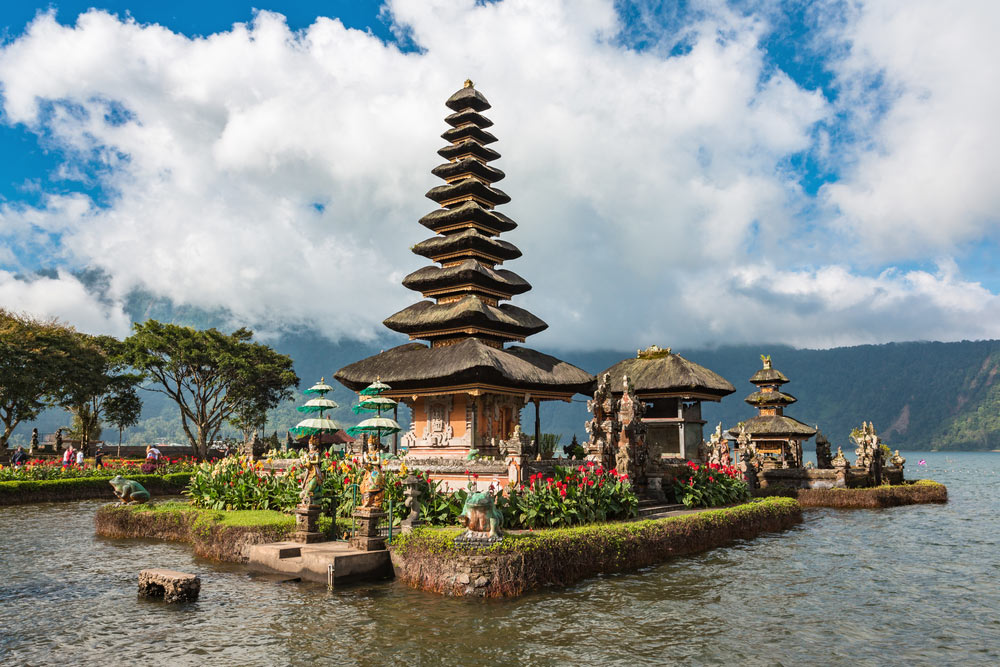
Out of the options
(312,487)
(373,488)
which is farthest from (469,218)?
(373,488)

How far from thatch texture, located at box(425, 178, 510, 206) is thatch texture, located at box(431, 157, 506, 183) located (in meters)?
0.54

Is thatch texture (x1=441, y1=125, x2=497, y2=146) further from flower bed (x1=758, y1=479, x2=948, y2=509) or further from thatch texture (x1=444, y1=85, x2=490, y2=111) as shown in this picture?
flower bed (x1=758, y1=479, x2=948, y2=509)

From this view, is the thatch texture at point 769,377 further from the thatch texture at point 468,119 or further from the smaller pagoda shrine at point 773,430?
the thatch texture at point 468,119

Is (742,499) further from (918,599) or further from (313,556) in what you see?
(313,556)

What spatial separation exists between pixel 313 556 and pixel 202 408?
45.6 metres

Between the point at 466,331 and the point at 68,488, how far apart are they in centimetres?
2262

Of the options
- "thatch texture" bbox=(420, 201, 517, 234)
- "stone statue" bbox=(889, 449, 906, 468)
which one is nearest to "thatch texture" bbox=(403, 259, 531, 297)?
"thatch texture" bbox=(420, 201, 517, 234)

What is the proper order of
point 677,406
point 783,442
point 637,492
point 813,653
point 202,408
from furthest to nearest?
point 202,408 → point 783,442 → point 677,406 → point 637,492 → point 813,653

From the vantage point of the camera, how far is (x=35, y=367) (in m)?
44.4

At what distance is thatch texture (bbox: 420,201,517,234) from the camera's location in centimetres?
3578

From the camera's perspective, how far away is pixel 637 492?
78.6 feet

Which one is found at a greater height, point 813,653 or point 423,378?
point 423,378

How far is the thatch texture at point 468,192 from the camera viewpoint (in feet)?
121

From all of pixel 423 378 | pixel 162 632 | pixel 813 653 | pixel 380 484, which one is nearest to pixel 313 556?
pixel 380 484
